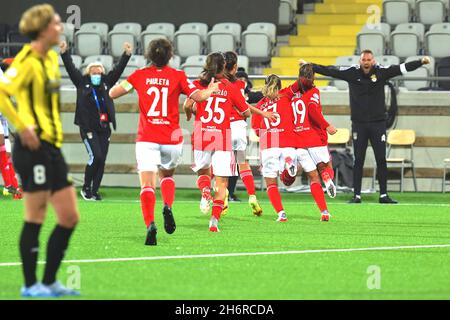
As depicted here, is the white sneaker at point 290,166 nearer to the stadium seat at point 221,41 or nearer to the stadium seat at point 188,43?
the stadium seat at point 221,41

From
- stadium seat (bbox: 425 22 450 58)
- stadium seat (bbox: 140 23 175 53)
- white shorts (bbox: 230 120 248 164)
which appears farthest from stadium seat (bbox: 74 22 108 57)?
white shorts (bbox: 230 120 248 164)

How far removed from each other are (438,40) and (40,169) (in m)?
16.4

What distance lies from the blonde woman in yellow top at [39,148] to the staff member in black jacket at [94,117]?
10986 millimetres

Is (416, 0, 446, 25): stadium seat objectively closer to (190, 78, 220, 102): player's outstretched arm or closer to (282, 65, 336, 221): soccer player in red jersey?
(282, 65, 336, 221): soccer player in red jersey

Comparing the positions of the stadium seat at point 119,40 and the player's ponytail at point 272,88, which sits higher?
the player's ponytail at point 272,88

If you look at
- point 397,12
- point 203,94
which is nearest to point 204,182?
point 203,94

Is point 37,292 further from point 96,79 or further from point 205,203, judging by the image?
point 96,79

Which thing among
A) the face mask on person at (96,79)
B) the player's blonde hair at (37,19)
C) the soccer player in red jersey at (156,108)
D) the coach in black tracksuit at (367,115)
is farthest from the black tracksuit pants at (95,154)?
the player's blonde hair at (37,19)

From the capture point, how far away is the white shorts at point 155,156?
38.7 feet

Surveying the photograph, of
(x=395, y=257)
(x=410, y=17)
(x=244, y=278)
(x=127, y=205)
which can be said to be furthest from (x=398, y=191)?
(x=244, y=278)

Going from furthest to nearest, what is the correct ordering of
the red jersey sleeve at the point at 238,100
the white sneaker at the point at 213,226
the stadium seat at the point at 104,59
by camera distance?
the stadium seat at the point at 104,59 < the white sneaker at the point at 213,226 < the red jersey sleeve at the point at 238,100

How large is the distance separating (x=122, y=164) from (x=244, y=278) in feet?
44.7

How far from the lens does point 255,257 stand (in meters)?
10.8
